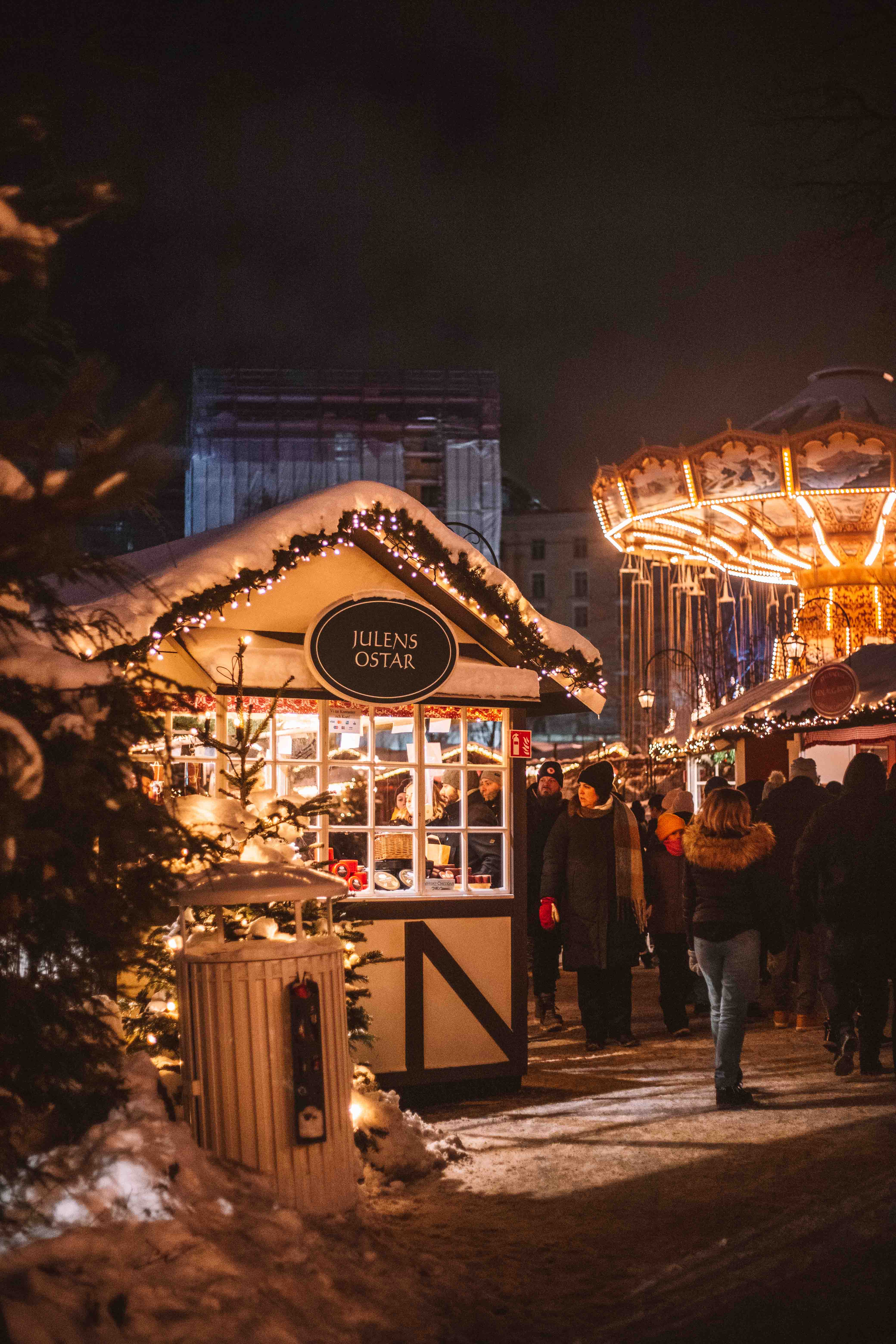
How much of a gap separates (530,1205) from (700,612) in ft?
116

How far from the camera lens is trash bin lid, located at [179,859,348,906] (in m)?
5.42

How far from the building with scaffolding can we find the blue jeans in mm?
44847

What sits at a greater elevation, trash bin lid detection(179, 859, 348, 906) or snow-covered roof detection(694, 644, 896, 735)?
snow-covered roof detection(694, 644, 896, 735)

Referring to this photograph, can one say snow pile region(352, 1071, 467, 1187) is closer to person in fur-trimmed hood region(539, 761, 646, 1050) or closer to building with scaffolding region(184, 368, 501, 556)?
person in fur-trimmed hood region(539, 761, 646, 1050)

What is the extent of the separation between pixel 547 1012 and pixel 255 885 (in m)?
6.73

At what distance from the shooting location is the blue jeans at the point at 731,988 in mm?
7504

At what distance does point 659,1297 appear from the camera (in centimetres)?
459

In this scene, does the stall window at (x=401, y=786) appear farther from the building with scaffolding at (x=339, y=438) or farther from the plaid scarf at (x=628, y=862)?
the building with scaffolding at (x=339, y=438)

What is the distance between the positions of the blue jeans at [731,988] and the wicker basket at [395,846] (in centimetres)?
192

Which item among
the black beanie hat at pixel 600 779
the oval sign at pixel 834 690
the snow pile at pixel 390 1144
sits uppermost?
the oval sign at pixel 834 690

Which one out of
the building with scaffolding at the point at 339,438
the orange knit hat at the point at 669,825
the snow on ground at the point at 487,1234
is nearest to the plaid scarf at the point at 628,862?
the orange knit hat at the point at 669,825

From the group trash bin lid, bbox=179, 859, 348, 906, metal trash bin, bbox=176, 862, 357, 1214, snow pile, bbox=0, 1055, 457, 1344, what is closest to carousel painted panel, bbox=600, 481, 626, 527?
trash bin lid, bbox=179, 859, 348, 906

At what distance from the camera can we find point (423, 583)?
851 centimetres

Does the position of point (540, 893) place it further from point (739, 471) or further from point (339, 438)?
point (339, 438)
